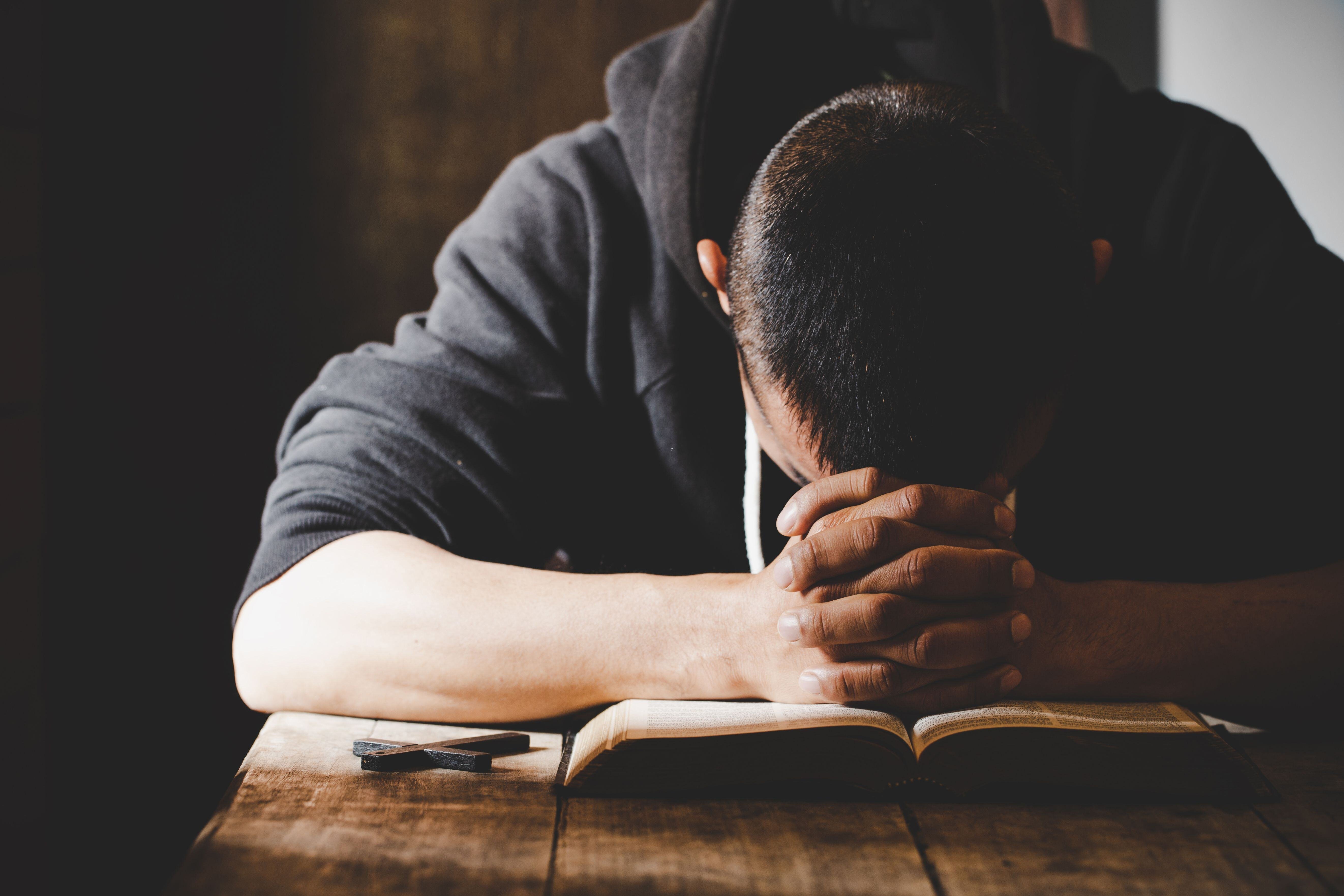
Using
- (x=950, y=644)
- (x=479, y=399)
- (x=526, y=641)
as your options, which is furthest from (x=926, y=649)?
(x=479, y=399)

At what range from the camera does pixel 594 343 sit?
110 centimetres

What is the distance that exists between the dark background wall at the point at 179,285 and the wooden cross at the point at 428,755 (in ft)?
2.90

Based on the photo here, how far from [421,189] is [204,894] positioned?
5.37ft

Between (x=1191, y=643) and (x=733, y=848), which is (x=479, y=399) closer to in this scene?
(x=733, y=848)

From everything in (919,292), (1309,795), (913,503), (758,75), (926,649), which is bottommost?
(1309,795)

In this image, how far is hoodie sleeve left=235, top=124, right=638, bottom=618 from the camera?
0.94 m

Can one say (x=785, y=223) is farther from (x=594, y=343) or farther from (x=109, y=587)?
(x=109, y=587)

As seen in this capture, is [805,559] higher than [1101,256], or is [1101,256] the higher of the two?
[1101,256]

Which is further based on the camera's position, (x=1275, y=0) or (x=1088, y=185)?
(x=1275, y=0)

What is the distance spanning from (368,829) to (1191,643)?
2.19 feet

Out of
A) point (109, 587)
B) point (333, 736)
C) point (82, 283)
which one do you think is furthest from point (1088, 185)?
point (109, 587)

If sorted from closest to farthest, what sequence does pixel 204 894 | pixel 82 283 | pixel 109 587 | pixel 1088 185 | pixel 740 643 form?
pixel 204 894
pixel 740 643
pixel 1088 185
pixel 82 283
pixel 109 587

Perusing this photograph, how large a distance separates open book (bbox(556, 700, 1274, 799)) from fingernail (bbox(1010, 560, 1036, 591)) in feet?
0.37

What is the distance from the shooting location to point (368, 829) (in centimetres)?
58
